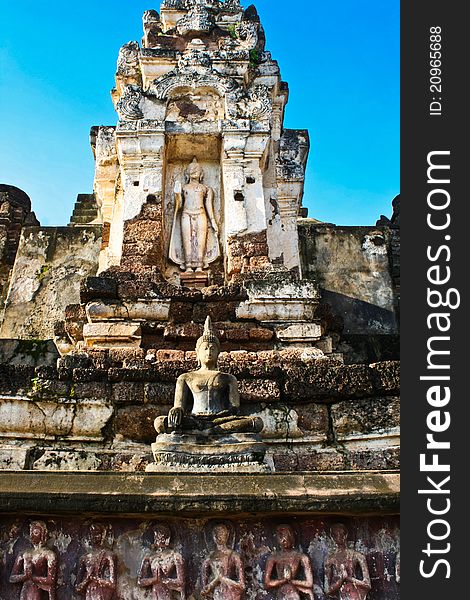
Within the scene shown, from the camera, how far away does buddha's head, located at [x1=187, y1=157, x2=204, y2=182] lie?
10875 millimetres

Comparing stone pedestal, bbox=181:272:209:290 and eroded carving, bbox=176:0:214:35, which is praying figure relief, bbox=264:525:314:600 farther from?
eroded carving, bbox=176:0:214:35

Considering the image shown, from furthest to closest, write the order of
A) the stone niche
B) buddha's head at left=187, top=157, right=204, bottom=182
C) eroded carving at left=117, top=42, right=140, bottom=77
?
eroded carving at left=117, top=42, right=140, bottom=77
buddha's head at left=187, top=157, right=204, bottom=182
the stone niche

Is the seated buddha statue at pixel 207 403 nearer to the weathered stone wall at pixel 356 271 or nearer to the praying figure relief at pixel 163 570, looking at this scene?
the praying figure relief at pixel 163 570

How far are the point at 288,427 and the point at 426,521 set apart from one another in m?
2.83

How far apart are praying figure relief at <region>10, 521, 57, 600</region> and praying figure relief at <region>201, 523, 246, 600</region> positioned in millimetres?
977

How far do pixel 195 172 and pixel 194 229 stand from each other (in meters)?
1.18

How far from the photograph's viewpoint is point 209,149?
1095 centimetres

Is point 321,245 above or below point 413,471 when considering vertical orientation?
above

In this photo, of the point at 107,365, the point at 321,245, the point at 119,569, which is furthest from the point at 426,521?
the point at 321,245

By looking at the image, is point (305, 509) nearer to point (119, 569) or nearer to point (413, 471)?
point (413, 471)

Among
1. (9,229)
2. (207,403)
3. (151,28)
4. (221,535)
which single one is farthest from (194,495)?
(9,229)

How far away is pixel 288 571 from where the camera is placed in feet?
13.2

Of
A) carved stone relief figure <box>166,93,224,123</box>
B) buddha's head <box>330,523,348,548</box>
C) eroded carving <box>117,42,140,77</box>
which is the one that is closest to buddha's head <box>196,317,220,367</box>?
buddha's head <box>330,523,348,548</box>

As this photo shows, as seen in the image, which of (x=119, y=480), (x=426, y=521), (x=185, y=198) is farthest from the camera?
(x=185, y=198)
